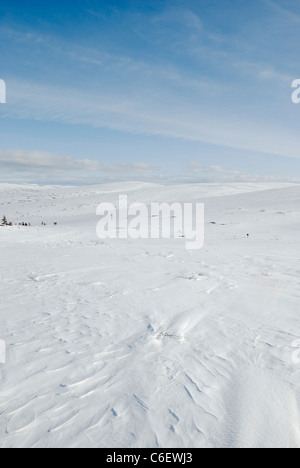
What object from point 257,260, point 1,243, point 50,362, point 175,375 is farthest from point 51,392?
point 1,243

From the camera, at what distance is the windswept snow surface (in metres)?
2.19

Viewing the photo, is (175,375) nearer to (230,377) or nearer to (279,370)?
(230,377)

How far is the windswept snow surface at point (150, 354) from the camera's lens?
219cm

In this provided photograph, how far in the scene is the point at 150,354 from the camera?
10.5 ft

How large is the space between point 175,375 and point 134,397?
0.49 metres

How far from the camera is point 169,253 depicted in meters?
9.16

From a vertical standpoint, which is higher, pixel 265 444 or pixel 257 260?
pixel 257 260

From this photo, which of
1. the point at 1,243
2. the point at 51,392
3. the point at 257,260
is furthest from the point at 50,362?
the point at 1,243
